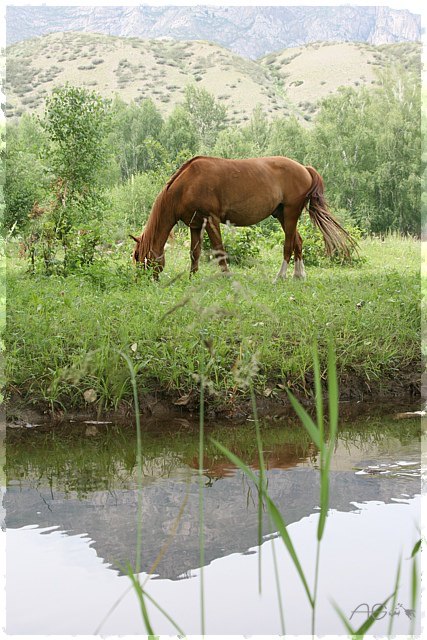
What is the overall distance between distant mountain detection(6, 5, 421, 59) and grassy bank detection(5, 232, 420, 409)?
61.6 metres

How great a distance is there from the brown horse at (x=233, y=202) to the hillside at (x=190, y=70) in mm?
43915

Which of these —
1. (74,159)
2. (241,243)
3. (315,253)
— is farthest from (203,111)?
(74,159)

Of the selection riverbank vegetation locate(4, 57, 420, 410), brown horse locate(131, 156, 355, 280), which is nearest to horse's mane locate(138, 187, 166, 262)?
brown horse locate(131, 156, 355, 280)

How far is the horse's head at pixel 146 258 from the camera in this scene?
8.03 meters

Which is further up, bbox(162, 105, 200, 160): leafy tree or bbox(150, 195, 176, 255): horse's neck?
bbox(150, 195, 176, 255): horse's neck

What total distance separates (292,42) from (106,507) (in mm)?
69059

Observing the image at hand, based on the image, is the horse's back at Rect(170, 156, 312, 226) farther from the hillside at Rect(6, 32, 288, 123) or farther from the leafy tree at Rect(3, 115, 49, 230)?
the hillside at Rect(6, 32, 288, 123)

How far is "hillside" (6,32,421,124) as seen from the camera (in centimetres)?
5506

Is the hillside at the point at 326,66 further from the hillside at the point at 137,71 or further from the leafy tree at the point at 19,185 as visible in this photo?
the leafy tree at the point at 19,185

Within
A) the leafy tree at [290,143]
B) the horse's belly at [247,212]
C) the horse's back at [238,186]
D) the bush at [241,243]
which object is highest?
the horse's back at [238,186]

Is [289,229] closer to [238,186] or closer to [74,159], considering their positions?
[238,186]

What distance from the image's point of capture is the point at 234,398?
4.94 metres

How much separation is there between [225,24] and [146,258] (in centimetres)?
6958

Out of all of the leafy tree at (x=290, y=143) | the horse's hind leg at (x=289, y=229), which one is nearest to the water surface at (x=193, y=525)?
the horse's hind leg at (x=289, y=229)
